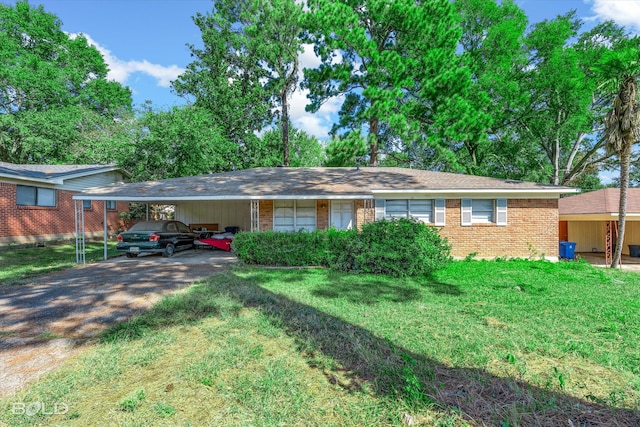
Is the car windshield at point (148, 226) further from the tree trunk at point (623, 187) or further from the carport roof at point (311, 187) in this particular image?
the tree trunk at point (623, 187)

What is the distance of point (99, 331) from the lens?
4.43m

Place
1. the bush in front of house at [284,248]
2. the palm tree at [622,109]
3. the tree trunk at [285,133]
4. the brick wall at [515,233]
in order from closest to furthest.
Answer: the bush in front of house at [284,248], the palm tree at [622,109], the brick wall at [515,233], the tree trunk at [285,133]

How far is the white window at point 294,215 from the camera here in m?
12.9

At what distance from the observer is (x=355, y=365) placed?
3477 mm

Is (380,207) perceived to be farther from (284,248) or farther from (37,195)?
(37,195)

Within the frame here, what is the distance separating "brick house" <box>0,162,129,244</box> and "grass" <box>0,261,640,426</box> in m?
9.98

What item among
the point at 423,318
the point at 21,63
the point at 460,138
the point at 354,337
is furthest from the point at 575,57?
the point at 21,63

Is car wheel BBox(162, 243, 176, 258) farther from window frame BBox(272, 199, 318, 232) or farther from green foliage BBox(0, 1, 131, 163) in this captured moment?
green foliage BBox(0, 1, 131, 163)

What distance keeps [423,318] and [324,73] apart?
58.9ft

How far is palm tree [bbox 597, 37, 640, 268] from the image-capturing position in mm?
Answer: 10195

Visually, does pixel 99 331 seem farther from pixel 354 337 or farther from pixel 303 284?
pixel 303 284

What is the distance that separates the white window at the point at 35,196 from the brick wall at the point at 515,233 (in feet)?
62.3

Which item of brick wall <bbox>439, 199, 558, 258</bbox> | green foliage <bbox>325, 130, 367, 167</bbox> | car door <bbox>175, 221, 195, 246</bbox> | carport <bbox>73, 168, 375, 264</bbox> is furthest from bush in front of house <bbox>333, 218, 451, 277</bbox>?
green foliage <bbox>325, 130, 367, 167</bbox>

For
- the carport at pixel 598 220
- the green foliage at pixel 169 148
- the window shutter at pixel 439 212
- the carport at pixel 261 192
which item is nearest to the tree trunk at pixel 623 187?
the carport at pixel 598 220
